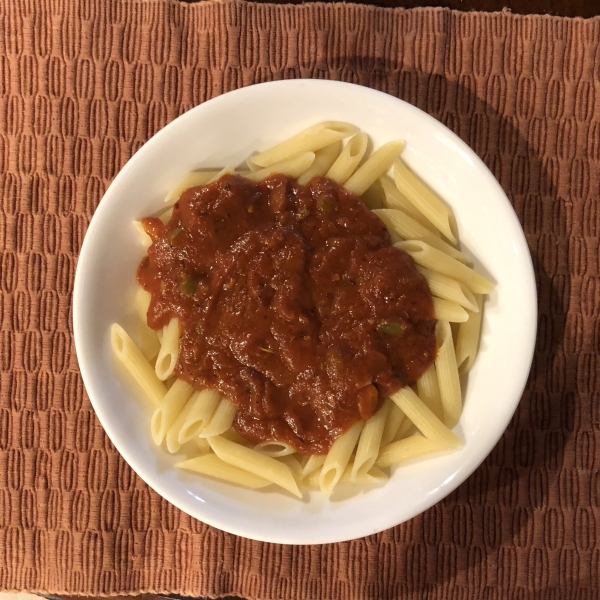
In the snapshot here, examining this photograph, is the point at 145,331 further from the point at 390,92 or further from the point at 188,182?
the point at 390,92

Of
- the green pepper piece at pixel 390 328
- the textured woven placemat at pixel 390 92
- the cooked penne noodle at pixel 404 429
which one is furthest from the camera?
the textured woven placemat at pixel 390 92

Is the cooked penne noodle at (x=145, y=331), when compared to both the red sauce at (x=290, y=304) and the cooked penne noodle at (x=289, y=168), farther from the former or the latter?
the cooked penne noodle at (x=289, y=168)

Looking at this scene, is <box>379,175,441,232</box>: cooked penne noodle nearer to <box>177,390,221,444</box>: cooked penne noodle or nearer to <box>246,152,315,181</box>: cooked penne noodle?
<box>246,152,315,181</box>: cooked penne noodle

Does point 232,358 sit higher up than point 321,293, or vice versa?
point 321,293

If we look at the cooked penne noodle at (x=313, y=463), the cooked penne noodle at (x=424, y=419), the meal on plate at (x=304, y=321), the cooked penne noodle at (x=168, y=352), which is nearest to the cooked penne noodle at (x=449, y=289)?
the meal on plate at (x=304, y=321)

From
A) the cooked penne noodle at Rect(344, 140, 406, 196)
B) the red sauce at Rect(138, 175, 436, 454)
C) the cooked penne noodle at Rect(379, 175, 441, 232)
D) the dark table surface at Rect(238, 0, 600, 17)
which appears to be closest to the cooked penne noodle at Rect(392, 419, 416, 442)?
the red sauce at Rect(138, 175, 436, 454)

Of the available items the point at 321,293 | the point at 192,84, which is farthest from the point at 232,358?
the point at 192,84

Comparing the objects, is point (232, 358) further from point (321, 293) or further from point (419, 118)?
point (419, 118)
